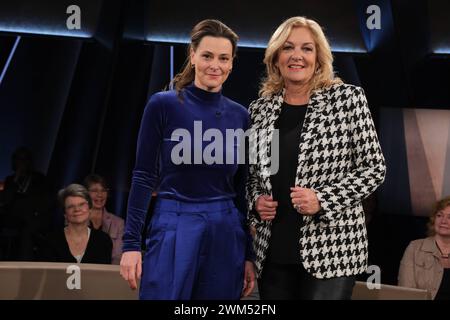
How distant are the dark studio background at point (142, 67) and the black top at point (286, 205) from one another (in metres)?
2.74

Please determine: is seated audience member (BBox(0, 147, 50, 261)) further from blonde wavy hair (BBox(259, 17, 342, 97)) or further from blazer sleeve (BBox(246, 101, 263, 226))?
blonde wavy hair (BBox(259, 17, 342, 97))

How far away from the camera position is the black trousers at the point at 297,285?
6.31 feet

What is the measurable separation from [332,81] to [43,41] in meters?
4.28

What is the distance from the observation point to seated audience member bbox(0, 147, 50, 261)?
443cm

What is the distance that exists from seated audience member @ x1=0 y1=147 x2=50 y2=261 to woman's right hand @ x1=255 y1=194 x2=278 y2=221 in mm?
2399

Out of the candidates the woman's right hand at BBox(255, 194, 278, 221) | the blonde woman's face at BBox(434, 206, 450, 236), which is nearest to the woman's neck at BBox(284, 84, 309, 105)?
Result: the woman's right hand at BBox(255, 194, 278, 221)

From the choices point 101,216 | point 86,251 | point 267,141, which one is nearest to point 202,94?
point 267,141

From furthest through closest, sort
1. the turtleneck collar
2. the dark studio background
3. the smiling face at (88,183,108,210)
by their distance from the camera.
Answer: the dark studio background, the smiling face at (88,183,108,210), the turtleneck collar

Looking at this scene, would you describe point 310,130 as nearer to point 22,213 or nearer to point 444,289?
point 444,289

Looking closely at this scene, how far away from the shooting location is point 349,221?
1.96 metres

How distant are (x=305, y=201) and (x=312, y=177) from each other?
87 mm

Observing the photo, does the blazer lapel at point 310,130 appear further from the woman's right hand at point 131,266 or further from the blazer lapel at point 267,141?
the woman's right hand at point 131,266

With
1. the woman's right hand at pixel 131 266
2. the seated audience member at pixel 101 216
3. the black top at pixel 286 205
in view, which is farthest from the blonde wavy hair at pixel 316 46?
the seated audience member at pixel 101 216

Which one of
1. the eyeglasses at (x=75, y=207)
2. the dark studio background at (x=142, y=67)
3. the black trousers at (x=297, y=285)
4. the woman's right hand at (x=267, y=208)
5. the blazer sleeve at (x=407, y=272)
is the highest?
the dark studio background at (x=142, y=67)
